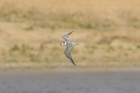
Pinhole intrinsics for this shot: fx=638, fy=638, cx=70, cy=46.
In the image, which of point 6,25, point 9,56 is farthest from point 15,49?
point 6,25

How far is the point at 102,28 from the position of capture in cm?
2447

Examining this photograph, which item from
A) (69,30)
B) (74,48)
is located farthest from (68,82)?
(69,30)

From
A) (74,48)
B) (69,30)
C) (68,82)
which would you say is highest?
→ (69,30)

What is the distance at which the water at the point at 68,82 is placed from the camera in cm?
1702

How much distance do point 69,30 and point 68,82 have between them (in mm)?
5492

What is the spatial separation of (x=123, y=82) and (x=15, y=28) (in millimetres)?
5696

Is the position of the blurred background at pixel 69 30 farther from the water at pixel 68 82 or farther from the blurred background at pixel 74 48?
the water at pixel 68 82

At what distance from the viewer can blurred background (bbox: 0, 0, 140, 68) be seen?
2022cm

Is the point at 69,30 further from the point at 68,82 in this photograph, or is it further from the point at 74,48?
the point at 68,82

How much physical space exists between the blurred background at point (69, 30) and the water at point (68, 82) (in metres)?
0.61

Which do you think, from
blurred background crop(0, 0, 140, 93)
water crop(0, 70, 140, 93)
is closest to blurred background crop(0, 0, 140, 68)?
blurred background crop(0, 0, 140, 93)

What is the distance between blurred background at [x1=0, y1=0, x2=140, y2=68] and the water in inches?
24.2

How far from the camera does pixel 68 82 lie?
1816 cm

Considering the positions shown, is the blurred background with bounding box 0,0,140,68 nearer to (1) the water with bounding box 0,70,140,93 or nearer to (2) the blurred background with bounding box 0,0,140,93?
(2) the blurred background with bounding box 0,0,140,93
